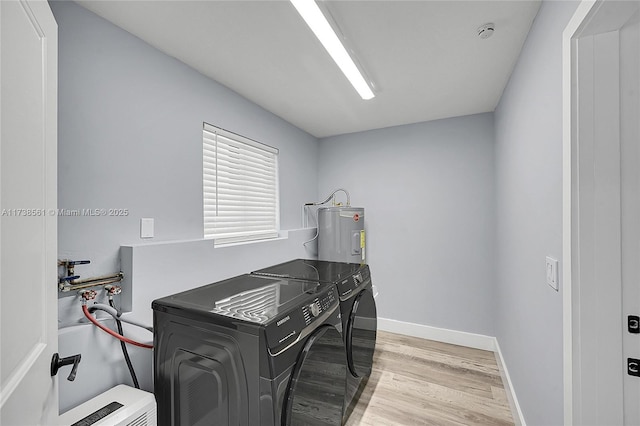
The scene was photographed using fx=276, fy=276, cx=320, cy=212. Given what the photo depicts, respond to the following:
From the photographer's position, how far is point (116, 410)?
117 centimetres

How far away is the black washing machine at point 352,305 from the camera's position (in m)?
1.82

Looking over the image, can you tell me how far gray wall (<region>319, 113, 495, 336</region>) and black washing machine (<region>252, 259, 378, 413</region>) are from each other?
1.14 metres

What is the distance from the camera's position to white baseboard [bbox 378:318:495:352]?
2.85m

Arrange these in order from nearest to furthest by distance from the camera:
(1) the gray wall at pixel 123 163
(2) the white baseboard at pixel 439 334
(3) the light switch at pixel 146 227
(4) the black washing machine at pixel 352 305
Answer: (1) the gray wall at pixel 123 163, (3) the light switch at pixel 146 227, (4) the black washing machine at pixel 352 305, (2) the white baseboard at pixel 439 334

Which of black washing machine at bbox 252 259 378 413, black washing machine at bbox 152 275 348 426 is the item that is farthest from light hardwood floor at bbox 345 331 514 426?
black washing machine at bbox 152 275 348 426

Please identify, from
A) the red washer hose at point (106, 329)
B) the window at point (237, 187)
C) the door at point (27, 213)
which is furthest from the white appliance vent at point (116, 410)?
the window at point (237, 187)

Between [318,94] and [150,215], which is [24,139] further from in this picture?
[318,94]

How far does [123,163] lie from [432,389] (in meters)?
2.66

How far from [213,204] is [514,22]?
2257 mm

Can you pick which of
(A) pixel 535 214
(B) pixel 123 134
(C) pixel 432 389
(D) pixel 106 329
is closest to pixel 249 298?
(D) pixel 106 329

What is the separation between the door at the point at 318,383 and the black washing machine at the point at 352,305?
25 cm

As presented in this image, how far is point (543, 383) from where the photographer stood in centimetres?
129

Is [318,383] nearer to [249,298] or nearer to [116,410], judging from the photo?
[249,298]
